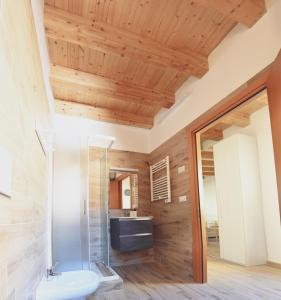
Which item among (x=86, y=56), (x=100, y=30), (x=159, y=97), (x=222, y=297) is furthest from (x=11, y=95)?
(x=159, y=97)

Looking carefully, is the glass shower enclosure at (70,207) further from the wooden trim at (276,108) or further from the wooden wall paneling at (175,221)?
the wooden trim at (276,108)

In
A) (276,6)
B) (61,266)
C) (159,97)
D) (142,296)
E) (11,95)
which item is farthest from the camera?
(159,97)

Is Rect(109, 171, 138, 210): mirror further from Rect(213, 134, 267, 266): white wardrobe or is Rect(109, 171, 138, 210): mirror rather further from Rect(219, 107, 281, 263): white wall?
Rect(219, 107, 281, 263): white wall

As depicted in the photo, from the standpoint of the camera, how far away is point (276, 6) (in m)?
2.06

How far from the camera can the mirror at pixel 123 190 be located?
14.0 ft

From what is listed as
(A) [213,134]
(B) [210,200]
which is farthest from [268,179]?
(B) [210,200]

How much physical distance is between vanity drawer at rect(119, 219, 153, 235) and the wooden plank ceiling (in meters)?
1.92

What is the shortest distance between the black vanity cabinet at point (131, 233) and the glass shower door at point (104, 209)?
17cm

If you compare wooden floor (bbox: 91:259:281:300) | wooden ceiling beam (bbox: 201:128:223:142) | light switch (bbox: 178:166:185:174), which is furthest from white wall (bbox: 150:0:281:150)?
wooden floor (bbox: 91:259:281:300)

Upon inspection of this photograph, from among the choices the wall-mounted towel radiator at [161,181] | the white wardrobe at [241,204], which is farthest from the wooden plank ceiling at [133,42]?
the white wardrobe at [241,204]

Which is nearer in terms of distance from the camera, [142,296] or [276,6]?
[276,6]

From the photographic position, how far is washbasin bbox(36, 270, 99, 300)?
182 cm

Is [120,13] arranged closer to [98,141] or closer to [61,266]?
[98,141]

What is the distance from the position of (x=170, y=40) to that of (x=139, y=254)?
3.45m
